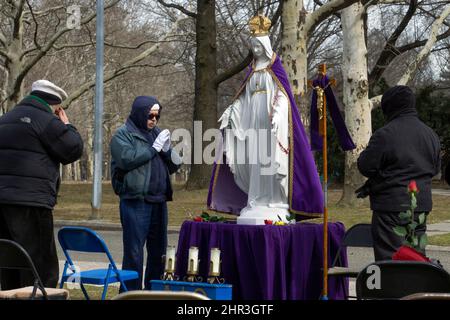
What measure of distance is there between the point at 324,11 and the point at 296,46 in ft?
2.80

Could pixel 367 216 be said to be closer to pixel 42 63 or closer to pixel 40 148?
pixel 40 148

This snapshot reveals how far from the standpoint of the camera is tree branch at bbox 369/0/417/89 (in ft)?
95.8

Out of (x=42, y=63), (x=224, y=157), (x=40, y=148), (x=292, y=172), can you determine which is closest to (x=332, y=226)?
(x=292, y=172)

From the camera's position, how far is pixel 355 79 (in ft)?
76.7

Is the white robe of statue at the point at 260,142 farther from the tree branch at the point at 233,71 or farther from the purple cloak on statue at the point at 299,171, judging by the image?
the tree branch at the point at 233,71

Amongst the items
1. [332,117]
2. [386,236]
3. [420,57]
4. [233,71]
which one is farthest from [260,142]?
[233,71]

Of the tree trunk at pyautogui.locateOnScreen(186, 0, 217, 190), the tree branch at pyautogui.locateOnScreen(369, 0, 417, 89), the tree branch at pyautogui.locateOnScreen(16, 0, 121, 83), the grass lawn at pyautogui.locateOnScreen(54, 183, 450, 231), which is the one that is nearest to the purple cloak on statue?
the grass lawn at pyautogui.locateOnScreen(54, 183, 450, 231)

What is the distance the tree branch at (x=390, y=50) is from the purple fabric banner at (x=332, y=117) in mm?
18625

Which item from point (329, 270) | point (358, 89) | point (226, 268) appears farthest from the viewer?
point (358, 89)

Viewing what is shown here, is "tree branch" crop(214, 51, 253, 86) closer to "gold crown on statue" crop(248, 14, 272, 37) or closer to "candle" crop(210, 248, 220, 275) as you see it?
"gold crown on statue" crop(248, 14, 272, 37)

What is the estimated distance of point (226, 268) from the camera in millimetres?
8297

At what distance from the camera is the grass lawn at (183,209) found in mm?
20797

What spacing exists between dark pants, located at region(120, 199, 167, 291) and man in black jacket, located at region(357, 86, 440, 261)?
199cm
